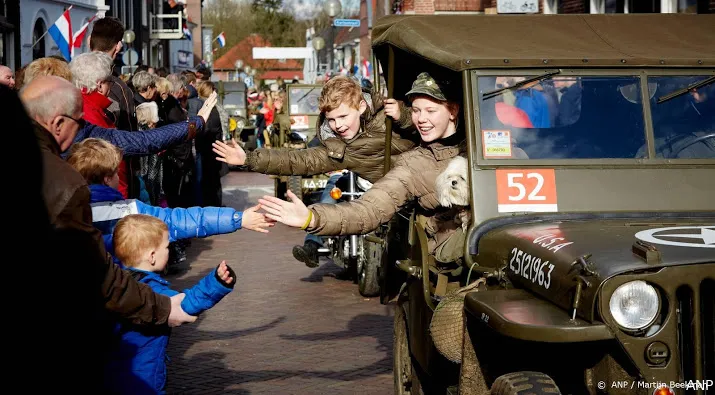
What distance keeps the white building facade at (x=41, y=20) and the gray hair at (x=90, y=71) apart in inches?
621

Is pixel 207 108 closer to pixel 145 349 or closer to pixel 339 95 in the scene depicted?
pixel 339 95

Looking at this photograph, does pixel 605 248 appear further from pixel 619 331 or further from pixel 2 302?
pixel 2 302

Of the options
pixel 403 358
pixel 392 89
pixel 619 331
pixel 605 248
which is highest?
pixel 392 89

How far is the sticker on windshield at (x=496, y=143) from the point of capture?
16.7 feet

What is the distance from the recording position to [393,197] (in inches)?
208

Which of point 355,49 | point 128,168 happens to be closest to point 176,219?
point 128,168

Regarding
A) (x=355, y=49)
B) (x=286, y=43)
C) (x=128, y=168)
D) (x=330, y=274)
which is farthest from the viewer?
(x=286, y=43)

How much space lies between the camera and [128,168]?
8531 millimetres

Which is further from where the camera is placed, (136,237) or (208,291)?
(136,237)

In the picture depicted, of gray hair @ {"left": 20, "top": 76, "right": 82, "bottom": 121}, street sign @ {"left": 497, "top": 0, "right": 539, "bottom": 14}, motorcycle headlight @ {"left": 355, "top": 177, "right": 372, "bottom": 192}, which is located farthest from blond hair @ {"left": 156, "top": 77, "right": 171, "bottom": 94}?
gray hair @ {"left": 20, "top": 76, "right": 82, "bottom": 121}

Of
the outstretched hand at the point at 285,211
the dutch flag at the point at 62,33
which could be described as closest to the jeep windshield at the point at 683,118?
the outstretched hand at the point at 285,211

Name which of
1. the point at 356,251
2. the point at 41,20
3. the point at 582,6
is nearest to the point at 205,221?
the point at 356,251

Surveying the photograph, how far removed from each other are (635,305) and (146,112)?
23.6 ft

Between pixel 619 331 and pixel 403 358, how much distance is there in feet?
8.18
